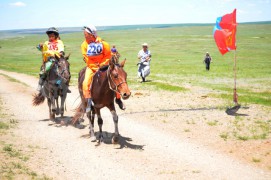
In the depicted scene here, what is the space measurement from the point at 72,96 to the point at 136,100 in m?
4.40

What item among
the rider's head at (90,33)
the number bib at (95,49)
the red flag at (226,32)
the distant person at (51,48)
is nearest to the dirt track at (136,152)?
the distant person at (51,48)

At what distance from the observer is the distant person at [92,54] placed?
32.7 feet

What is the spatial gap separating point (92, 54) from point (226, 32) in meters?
7.85

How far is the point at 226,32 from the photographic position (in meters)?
15.1

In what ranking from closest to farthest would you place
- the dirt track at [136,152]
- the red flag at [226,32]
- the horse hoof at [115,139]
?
the dirt track at [136,152] → the horse hoof at [115,139] → the red flag at [226,32]

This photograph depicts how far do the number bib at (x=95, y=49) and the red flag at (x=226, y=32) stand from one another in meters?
7.34

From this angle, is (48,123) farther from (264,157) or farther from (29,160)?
(264,157)

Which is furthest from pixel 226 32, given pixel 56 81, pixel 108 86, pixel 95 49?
pixel 56 81

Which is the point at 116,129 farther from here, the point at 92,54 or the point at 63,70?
the point at 63,70

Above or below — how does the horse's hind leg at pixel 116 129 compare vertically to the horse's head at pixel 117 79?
below

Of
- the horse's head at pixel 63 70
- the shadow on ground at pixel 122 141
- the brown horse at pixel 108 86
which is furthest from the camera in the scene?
the horse's head at pixel 63 70

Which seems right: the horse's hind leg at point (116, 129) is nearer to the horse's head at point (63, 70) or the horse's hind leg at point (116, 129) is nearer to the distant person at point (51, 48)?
the horse's head at point (63, 70)

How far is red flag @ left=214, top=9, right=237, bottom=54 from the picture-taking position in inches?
589

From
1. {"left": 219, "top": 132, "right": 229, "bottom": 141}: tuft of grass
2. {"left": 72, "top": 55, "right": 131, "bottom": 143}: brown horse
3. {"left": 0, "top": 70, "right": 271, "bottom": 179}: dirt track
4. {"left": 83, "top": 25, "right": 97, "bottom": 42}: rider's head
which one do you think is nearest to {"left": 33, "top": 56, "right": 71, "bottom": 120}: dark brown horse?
{"left": 0, "top": 70, "right": 271, "bottom": 179}: dirt track
